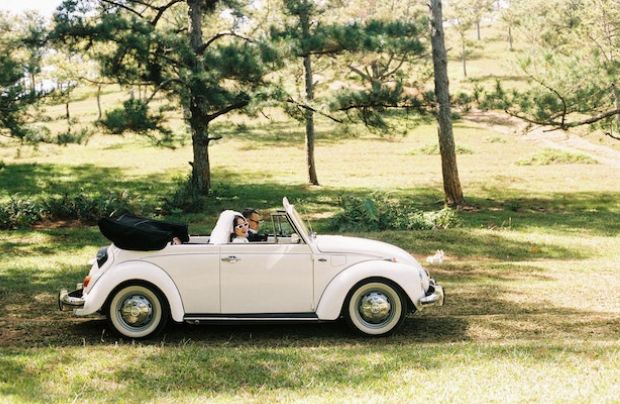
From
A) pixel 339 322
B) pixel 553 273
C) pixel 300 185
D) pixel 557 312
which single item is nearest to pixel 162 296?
pixel 339 322

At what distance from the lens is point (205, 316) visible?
743cm

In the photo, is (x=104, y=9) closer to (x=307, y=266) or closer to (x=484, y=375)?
(x=307, y=266)

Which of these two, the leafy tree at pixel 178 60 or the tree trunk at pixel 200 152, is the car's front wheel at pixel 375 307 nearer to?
the leafy tree at pixel 178 60

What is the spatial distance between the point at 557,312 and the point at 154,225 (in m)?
5.10

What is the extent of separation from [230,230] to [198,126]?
14.4 m

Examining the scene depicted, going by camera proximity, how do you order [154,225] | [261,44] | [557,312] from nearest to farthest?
[154,225]
[557,312]
[261,44]

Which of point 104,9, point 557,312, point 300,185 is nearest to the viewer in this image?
point 557,312

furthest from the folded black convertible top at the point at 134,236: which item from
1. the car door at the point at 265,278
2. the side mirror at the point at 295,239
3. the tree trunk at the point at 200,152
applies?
the tree trunk at the point at 200,152

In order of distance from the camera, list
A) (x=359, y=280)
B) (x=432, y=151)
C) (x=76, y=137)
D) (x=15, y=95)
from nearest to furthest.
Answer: (x=359, y=280)
(x=15, y=95)
(x=76, y=137)
(x=432, y=151)

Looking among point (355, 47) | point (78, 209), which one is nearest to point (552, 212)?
point (355, 47)

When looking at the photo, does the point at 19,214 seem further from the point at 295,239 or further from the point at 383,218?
the point at 295,239

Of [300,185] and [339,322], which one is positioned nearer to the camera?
[339,322]

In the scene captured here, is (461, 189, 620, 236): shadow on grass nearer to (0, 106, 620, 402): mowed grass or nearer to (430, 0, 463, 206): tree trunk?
(0, 106, 620, 402): mowed grass

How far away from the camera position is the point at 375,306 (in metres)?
7.43
